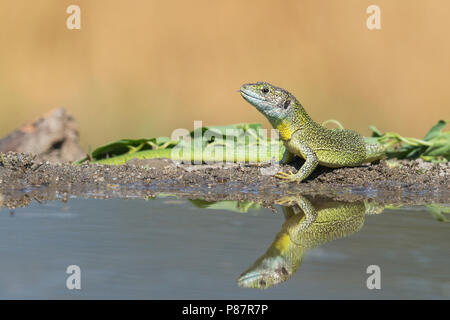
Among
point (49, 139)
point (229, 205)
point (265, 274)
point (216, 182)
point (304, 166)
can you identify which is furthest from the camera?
point (49, 139)

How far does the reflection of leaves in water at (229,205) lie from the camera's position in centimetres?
390

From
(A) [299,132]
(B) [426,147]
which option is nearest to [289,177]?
(A) [299,132]

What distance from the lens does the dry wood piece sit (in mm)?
8016

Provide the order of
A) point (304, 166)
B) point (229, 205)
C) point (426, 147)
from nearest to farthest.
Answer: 1. point (229, 205)
2. point (304, 166)
3. point (426, 147)

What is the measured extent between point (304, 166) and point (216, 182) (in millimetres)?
746

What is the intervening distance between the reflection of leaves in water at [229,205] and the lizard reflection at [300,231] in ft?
0.67

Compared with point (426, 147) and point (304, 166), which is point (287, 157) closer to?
point (304, 166)

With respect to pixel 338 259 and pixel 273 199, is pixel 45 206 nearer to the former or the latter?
pixel 273 199

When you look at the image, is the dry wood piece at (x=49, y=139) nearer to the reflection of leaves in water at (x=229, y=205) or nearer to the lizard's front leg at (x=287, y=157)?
the lizard's front leg at (x=287, y=157)

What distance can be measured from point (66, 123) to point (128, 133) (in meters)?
3.64

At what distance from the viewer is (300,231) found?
310 cm

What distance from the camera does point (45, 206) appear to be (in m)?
3.84

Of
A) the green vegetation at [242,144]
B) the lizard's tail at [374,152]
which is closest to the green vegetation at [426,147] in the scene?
the green vegetation at [242,144]

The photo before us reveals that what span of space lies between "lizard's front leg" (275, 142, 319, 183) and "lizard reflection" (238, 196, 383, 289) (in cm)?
71
